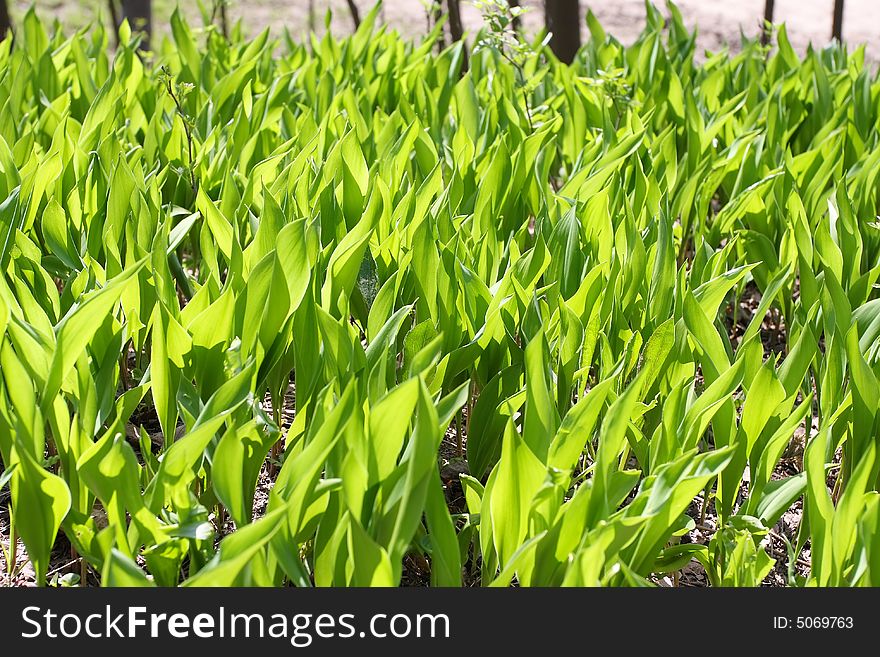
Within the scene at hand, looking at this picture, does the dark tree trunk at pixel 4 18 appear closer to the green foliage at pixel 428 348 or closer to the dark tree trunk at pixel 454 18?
the green foliage at pixel 428 348

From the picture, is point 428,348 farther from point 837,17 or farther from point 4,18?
point 837,17

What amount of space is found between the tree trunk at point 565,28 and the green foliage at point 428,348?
1.74m

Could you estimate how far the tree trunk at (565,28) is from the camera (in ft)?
15.1

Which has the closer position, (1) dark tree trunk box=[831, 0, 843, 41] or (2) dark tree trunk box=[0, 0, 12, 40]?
(2) dark tree trunk box=[0, 0, 12, 40]

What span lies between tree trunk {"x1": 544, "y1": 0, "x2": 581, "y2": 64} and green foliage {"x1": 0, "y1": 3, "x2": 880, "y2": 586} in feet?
5.70

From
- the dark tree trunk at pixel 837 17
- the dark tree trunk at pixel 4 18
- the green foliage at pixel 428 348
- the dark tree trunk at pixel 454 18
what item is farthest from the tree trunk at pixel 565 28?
the dark tree trunk at pixel 4 18

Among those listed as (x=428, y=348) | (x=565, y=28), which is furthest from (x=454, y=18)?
(x=428, y=348)

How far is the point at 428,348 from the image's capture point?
1373mm

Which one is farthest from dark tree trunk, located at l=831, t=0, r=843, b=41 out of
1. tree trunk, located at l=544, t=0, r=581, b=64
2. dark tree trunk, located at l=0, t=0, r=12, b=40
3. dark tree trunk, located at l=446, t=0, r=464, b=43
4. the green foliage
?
dark tree trunk, located at l=0, t=0, r=12, b=40

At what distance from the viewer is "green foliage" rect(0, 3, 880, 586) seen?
4.28 feet

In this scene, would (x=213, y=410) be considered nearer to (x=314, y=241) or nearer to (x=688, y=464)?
(x=314, y=241)

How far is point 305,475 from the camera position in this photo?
1.25 m

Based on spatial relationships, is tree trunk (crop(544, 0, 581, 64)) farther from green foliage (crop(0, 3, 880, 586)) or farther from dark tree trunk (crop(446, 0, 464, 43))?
green foliage (crop(0, 3, 880, 586))
